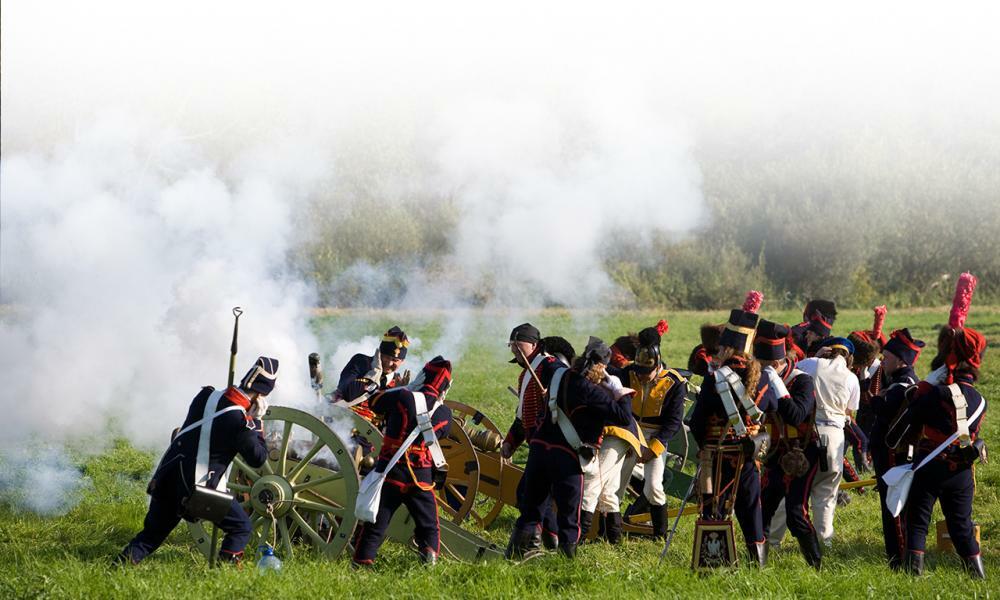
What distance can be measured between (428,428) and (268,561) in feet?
4.11

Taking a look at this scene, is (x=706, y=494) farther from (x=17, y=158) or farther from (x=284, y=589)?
(x=17, y=158)

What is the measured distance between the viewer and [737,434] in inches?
281

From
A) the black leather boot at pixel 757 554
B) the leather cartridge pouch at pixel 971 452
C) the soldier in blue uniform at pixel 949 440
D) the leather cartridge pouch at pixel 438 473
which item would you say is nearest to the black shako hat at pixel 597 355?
the leather cartridge pouch at pixel 438 473

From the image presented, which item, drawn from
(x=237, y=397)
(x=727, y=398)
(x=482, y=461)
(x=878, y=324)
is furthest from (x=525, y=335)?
(x=878, y=324)

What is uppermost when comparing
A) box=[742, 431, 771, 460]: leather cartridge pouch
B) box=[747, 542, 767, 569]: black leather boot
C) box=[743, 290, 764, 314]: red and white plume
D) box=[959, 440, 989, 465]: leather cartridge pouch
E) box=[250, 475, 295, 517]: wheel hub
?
box=[743, 290, 764, 314]: red and white plume

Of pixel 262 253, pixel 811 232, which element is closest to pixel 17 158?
pixel 262 253

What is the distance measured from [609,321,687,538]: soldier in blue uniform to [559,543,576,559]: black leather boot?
1326 mm

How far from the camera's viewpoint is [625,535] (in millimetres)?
8875

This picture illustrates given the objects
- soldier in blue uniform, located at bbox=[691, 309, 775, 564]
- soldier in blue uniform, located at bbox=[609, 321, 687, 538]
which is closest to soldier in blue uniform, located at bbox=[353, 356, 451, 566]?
soldier in blue uniform, located at bbox=[691, 309, 775, 564]

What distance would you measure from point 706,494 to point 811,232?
24456 millimetres

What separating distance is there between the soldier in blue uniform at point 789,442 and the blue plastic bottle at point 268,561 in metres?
3.07

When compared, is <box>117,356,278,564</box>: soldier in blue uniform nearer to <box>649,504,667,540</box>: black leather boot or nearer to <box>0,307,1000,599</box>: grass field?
<box>0,307,1000,599</box>: grass field

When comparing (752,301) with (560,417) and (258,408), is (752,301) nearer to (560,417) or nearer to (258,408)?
(560,417)

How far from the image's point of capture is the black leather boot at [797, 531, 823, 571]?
755 cm
